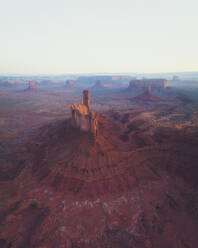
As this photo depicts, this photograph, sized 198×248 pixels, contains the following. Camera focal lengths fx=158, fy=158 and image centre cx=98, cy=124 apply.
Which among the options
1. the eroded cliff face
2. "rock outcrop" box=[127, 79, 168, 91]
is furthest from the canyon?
"rock outcrop" box=[127, 79, 168, 91]

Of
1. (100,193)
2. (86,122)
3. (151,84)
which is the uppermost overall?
(151,84)

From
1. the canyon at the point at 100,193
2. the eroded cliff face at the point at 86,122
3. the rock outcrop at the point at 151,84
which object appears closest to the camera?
the canyon at the point at 100,193

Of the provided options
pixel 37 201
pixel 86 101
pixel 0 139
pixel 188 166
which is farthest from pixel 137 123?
pixel 0 139

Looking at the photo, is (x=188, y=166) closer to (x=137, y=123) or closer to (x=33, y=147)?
(x=137, y=123)

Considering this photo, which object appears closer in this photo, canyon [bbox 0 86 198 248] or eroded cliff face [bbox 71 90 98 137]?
canyon [bbox 0 86 198 248]

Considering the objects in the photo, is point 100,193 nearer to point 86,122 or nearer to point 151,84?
point 86,122

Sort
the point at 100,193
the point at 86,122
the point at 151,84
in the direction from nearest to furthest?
the point at 100,193 < the point at 86,122 < the point at 151,84

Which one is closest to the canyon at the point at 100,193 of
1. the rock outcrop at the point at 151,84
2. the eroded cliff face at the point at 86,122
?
the eroded cliff face at the point at 86,122

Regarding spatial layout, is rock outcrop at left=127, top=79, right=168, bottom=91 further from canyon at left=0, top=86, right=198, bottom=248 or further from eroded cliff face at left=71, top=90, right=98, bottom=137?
eroded cliff face at left=71, top=90, right=98, bottom=137

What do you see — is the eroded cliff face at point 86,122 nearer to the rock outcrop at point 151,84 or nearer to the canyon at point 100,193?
the canyon at point 100,193

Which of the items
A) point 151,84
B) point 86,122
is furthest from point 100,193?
point 151,84

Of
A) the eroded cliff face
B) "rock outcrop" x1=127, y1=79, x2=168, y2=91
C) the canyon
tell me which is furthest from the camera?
"rock outcrop" x1=127, y1=79, x2=168, y2=91
